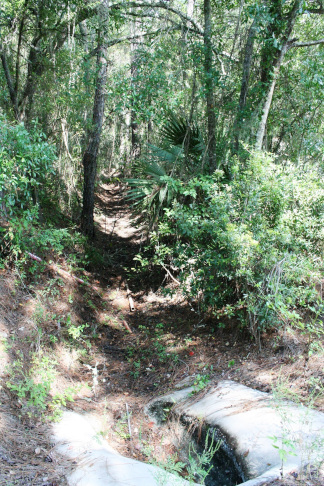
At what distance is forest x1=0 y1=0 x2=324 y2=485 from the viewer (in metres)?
4.68

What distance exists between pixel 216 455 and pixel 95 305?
4.20 m

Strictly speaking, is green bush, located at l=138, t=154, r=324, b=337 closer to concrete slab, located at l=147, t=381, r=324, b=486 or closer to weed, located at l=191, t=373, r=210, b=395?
weed, located at l=191, t=373, r=210, b=395

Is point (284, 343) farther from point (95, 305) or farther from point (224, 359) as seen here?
point (95, 305)

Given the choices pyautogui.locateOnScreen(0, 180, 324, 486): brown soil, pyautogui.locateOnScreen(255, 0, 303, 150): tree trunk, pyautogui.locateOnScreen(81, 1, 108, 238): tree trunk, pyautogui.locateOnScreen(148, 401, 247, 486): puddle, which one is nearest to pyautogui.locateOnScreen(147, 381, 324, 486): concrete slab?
pyautogui.locateOnScreen(148, 401, 247, 486): puddle

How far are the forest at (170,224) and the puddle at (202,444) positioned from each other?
275 millimetres

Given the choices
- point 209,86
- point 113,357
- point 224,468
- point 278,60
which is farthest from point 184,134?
point 224,468

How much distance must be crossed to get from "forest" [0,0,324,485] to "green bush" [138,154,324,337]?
0.02 metres

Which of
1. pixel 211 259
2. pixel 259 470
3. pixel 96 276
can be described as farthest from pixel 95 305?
pixel 259 470

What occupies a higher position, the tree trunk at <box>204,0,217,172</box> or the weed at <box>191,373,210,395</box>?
the tree trunk at <box>204,0,217,172</box>

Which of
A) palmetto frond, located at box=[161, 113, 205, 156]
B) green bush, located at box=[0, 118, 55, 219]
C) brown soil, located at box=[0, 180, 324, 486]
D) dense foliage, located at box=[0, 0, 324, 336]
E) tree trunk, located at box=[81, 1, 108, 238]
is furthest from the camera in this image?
tree trunk, located at box=[81, 1, 108, 238]

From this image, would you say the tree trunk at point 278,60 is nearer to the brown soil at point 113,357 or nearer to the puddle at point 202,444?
the brown soil at point 113,357

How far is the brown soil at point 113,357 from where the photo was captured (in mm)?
3593

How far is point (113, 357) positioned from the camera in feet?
19.6

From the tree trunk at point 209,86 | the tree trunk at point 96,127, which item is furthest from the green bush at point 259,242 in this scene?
the tree trunk at point 96,127
